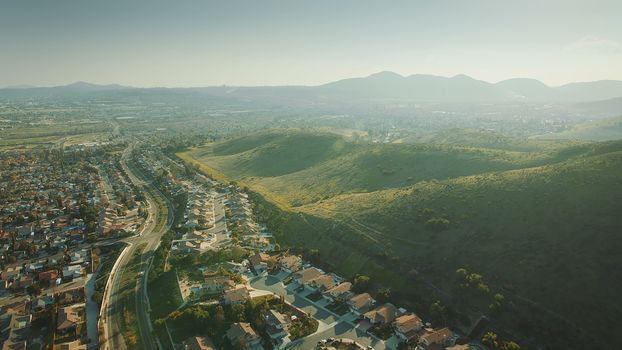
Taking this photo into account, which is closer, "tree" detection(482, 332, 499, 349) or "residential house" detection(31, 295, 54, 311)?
"tree" detection(482, 332, 499, 349)

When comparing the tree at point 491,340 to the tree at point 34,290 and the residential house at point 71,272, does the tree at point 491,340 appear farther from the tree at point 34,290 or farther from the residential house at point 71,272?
the tree at point 34,290

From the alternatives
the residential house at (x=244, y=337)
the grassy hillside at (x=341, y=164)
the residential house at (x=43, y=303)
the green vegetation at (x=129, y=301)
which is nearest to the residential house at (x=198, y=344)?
the residential house at (x=244, y=337)

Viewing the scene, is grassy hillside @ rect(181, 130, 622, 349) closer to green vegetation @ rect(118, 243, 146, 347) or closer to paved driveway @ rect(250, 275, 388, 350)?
paved driveway @ rect(250, 275, 388, 350)

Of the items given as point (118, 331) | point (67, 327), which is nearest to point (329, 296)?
point (118, 331)

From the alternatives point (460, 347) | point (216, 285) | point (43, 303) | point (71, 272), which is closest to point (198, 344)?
point (216, 285)

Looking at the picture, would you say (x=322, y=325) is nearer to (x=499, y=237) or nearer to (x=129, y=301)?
(x=129, y=301)

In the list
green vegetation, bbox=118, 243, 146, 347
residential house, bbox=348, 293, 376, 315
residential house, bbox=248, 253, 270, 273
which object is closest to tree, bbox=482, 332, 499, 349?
residential house, bbox=348, 293, 376, 315
